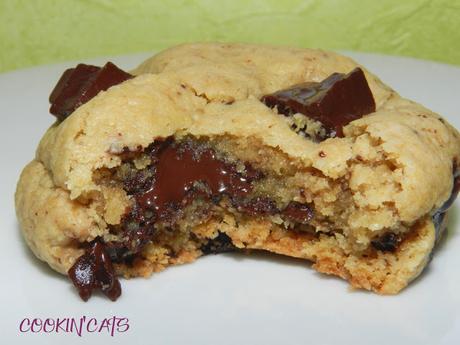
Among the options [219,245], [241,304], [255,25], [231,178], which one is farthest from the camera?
[255,25]

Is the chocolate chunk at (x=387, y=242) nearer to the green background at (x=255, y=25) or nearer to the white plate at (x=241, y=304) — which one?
the white plate at (x=241, y=304)

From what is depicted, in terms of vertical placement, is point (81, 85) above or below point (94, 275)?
above

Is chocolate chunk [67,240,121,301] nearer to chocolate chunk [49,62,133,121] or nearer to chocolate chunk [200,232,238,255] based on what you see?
chocolate chunk [200,232,238,255]

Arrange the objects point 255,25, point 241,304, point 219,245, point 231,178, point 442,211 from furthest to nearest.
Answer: point 255,25 < point 219,245 < point 231,178 < point 442,211 < point 241,304

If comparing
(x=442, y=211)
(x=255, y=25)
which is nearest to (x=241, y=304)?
(x=442, y=211)

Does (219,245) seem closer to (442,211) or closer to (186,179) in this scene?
(186,179)

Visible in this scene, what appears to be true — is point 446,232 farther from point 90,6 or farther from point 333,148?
point 90,6

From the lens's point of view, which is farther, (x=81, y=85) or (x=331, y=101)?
(x=81, y=85)
